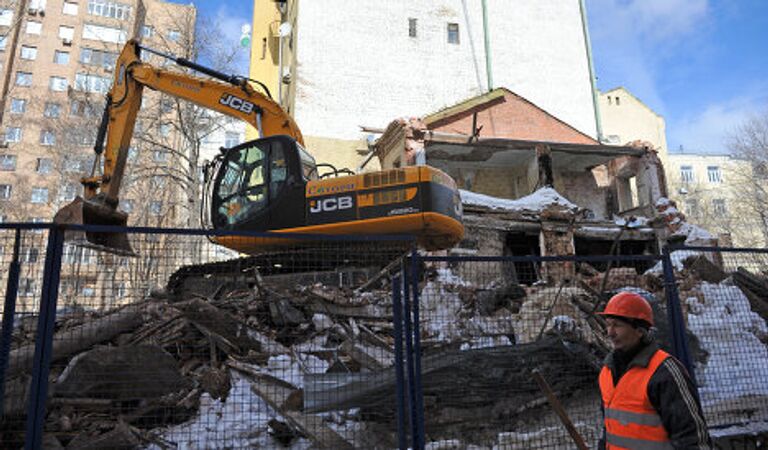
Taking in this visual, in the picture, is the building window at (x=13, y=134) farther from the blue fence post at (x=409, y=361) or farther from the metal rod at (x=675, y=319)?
the metal rod at (x=675, y=319)

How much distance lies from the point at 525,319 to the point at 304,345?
2939mm

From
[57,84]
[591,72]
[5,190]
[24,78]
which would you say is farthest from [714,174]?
[24,78]

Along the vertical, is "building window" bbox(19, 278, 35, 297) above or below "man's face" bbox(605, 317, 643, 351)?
above

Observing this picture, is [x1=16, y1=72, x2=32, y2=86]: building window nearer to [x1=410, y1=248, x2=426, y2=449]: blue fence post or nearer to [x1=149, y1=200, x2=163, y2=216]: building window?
[x1=149, y1=200, x2=163, y2=216]: building window

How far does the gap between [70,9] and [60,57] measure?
4.80 meters

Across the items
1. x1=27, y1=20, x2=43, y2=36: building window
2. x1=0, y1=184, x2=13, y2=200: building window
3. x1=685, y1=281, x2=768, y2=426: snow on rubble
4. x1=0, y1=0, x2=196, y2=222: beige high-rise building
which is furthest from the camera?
x1=27, y1=20, x2=43, y2=36: building window

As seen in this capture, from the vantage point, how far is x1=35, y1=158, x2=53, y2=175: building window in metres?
42.5

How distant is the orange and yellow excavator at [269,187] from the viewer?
335 inches

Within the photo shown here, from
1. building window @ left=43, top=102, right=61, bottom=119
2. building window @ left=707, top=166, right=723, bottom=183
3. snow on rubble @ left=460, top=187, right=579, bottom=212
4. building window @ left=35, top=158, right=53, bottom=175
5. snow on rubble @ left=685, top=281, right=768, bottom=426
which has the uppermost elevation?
building window @ left=43, top=102, right=61, bottom=119

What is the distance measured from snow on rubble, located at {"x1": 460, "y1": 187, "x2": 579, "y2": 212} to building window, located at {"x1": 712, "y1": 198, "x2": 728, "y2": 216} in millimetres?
43113

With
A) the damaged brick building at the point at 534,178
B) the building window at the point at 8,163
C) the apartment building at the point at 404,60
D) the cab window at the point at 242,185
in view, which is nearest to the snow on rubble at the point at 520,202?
the damaged brick building at the point at 534,178

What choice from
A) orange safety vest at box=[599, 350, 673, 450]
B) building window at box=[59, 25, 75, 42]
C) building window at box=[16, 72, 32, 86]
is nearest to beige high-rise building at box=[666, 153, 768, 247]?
orange safety vest at box=[599, 350, 673, 450]

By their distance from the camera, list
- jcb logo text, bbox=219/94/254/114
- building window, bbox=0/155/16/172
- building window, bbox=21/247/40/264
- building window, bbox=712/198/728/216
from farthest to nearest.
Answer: building window, bbox=712/198/728/216 < building window, bbox=0/155/16/172 < jcb logo text, bbox=219/94/254/114 < building window, bbox=21/247/40/264

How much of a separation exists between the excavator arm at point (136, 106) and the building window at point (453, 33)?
21116 mm
